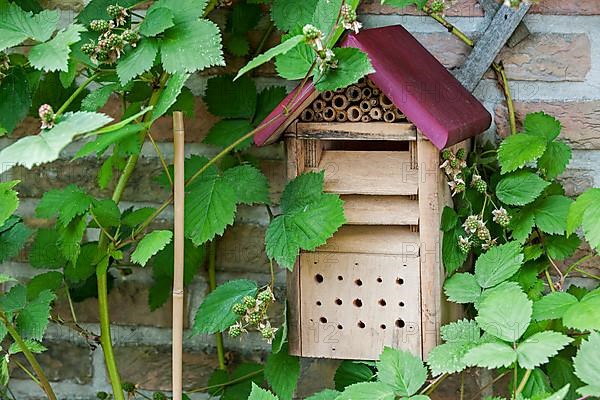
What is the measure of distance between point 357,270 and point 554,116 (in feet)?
1.41

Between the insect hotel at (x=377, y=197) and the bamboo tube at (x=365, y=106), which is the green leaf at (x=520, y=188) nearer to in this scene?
the insect hotel at (x=377, y=197)

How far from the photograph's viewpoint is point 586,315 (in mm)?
1150

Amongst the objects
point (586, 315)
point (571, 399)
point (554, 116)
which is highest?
point (554, 116)

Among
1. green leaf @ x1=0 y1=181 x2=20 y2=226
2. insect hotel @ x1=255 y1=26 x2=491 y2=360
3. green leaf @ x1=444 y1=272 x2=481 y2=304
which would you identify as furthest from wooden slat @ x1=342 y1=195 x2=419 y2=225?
green leaf @ x1=0 y1=181 x2=20 y2=226

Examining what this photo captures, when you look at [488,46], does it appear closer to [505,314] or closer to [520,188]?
[520,188]

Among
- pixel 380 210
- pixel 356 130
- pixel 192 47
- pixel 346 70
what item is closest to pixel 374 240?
pixel 380 210

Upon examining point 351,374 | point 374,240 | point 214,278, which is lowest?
point 351,374

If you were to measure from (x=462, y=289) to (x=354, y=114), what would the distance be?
0.95 feet

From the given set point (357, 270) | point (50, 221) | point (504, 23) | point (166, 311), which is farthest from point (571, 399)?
point (50, 221)

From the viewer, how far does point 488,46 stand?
1.44 metres

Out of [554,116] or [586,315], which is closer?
[586,315]

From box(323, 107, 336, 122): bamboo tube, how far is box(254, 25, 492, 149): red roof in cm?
3

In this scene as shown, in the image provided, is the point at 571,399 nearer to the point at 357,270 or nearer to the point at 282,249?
the point at 357,270

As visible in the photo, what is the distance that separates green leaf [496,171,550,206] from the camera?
1.32 metres
